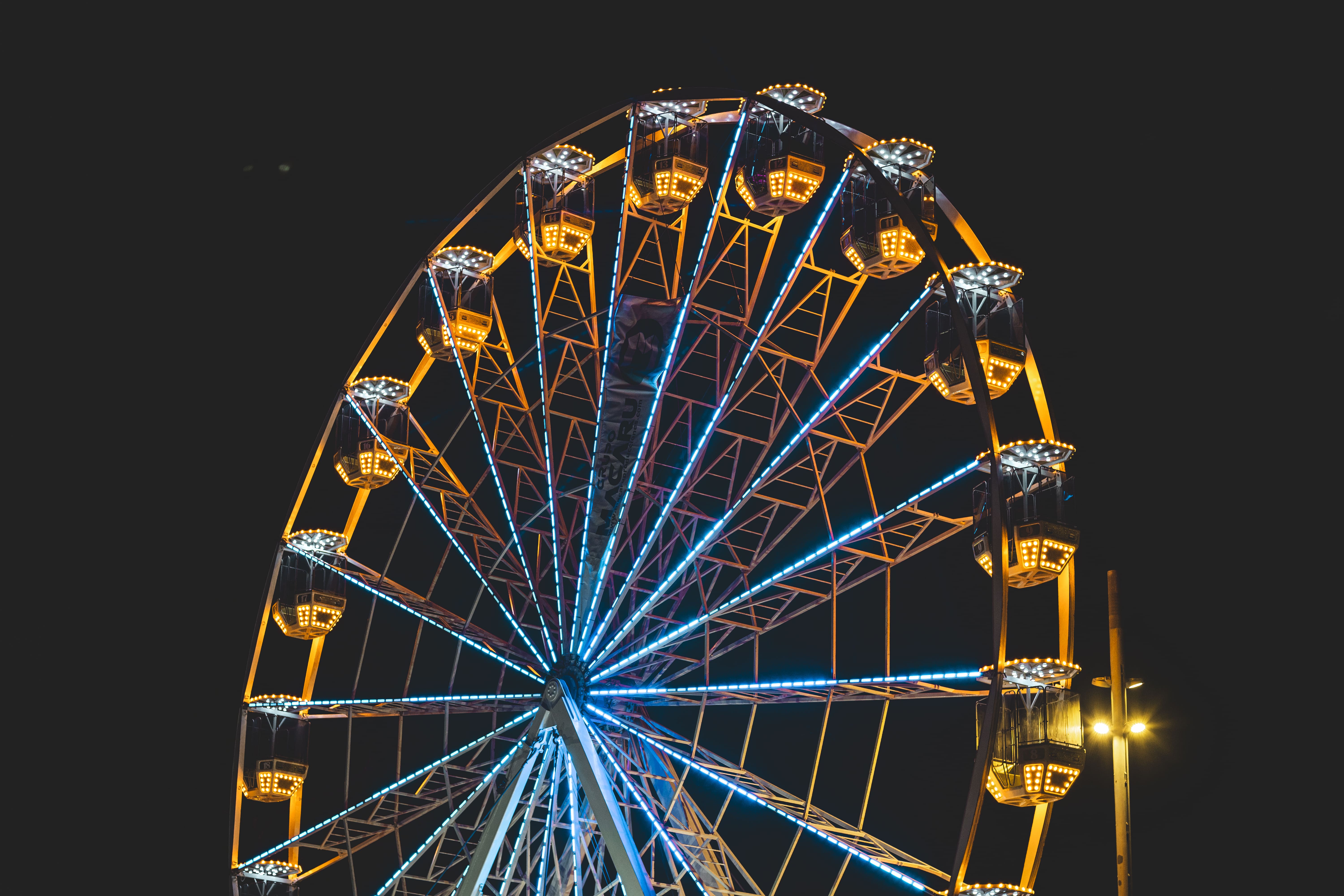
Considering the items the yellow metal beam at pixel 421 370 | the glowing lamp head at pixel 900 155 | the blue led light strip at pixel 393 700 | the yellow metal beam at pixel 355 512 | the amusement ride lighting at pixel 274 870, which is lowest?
the amusement ride lighting at pixel 274 870

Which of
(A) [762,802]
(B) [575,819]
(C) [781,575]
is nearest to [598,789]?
(B) [575,819]

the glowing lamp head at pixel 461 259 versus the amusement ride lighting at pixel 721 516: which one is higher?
the glowing lamp head at pixel 461 259

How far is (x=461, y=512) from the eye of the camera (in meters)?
18.5

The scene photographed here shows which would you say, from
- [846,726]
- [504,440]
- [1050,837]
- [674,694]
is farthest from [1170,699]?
[674,694]

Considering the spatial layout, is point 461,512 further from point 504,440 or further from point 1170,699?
point 1170,699

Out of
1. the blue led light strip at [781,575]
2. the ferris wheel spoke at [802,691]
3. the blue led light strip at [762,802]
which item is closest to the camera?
the blue led light strip at [762,802]

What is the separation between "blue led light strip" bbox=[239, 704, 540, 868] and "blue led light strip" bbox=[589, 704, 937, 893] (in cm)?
93

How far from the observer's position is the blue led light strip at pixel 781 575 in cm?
1548

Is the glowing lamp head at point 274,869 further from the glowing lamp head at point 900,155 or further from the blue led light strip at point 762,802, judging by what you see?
the glowing lamp head at point 900,155

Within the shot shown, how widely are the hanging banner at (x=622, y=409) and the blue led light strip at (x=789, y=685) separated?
35.9 inches

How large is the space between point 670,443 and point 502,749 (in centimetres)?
441

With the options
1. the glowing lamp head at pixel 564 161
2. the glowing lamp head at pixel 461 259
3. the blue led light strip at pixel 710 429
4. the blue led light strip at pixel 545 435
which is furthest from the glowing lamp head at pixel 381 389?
the blue led light strip at pixel 710 429

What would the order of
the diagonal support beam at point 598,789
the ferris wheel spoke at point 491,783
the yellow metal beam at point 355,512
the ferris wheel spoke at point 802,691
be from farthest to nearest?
1. the yellow metal beam at point 355,512
2. the ferris wheel spoke at point 491,783
3. the diagonal support beam at point 598,789
4. the ferris wheel spoke at point 802,691

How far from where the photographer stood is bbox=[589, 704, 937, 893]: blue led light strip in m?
14.4
